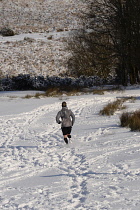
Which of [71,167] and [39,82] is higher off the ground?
[39,82]

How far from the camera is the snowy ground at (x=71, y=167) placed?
5.38 m

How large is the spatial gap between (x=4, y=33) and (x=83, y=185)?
2057 inches

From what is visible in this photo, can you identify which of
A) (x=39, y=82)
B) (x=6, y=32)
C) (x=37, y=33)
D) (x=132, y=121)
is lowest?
(x=132, y=121)

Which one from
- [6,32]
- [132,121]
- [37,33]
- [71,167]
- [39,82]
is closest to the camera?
[71,167]

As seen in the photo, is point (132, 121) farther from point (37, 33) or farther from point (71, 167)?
point (37, 33)

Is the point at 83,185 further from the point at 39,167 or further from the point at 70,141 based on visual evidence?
the point at 70,141

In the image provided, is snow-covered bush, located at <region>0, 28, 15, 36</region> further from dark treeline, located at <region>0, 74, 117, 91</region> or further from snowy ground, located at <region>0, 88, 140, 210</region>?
snowy ground, located at <region>0, 88, 140, 210</region>

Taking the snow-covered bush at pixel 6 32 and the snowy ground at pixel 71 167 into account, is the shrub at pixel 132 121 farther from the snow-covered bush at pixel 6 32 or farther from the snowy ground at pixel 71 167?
the snow-covered bush at pixel 6 32

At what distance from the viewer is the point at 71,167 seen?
746cm

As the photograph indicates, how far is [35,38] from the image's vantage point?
52281 mm

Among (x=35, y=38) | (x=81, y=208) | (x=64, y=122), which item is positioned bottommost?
(x=81, y=208)

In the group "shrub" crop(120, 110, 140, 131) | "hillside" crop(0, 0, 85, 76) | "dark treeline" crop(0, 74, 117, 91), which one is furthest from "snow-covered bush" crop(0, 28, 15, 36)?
"shrub" crop(120, 110, 140, 131)

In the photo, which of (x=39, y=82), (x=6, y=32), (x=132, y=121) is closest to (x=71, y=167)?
(x=132, y=121)

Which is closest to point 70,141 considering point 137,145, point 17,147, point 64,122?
point 64,122
